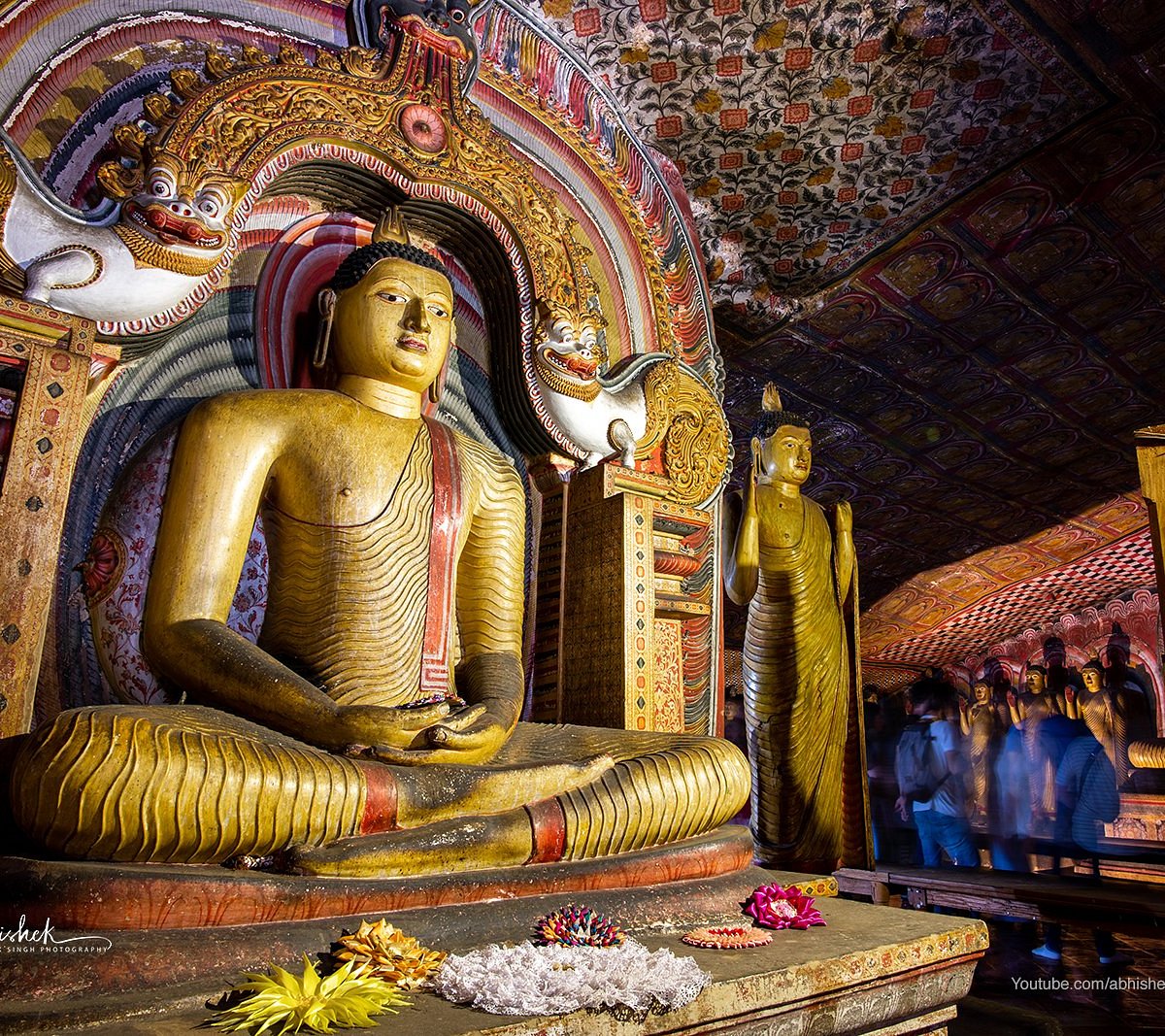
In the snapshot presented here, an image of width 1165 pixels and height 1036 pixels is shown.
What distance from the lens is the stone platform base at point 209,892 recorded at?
68.5 inches

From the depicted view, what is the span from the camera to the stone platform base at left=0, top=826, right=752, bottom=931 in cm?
174

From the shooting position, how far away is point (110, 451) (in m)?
2.91

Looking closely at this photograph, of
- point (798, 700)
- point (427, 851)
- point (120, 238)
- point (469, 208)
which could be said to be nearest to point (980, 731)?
point (798, 700)

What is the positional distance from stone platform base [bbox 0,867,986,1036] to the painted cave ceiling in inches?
147

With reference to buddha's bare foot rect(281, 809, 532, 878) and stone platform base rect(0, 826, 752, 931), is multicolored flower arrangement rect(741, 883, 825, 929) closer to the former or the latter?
stone platform base rect(0, 826, 752, 931)

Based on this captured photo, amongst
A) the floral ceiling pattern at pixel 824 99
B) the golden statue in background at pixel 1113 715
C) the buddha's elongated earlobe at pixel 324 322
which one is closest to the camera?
the buddha's elongated earlobe at pixel 324 322

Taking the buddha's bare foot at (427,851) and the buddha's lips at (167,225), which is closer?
the buddha's bare foot at (427,851)

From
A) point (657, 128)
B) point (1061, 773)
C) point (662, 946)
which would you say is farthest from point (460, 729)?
point (1061, 773)

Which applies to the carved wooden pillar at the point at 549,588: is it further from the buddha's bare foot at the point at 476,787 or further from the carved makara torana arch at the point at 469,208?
the buddha's bare foot at the point at 476,787

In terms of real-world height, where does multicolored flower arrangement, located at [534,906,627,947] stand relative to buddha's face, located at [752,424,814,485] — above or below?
below

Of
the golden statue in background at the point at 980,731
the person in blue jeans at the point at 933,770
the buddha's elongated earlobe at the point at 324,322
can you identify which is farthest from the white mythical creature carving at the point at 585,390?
the golden statue in background at the point at 980,731

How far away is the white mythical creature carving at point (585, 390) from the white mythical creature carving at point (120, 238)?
4.25 feet

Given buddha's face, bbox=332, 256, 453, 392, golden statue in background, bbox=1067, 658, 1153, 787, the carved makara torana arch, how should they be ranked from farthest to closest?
golden statue in background, bbox=1067, 658, 1153, 787 < buddha's face, bbox=332, 256, 453, 392 < the carved makara torana arch

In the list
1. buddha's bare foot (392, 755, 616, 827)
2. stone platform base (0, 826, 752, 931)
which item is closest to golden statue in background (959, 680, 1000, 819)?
buddha's bare foot (392, 755, 616, 827)
